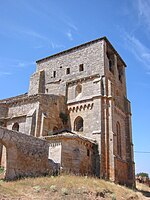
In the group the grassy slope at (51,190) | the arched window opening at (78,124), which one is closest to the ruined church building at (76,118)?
the arched window opening at (78,124)

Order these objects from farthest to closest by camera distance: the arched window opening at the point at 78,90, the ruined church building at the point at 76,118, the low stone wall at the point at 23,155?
the arched window opening at the point at 78,90 → the ruined church building at the point at 76,118 → the low stone wall at the point at 23,155

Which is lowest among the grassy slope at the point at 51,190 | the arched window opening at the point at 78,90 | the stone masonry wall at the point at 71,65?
the grassy slope at the point at 51,190

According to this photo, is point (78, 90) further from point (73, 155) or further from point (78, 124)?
point (73, 155)

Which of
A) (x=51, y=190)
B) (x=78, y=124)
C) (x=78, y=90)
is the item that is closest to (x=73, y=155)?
(x=78, y=124)

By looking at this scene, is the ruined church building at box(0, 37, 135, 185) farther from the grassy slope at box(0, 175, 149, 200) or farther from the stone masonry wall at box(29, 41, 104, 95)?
the grassy slope at box(0, 175, 149, 200)

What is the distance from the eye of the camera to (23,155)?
14.5 m

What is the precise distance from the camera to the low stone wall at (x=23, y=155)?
13688 millimetres

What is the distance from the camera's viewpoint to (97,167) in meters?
21.1

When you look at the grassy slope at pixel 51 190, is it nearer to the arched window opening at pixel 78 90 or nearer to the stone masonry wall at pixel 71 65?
the arched window opening at pixel 78 90

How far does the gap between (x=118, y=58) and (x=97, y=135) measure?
489 inches

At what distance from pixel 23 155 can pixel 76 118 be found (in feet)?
35.6

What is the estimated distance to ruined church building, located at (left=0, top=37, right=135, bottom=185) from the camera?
1770cm

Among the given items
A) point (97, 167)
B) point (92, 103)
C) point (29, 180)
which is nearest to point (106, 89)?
point (92, 103)

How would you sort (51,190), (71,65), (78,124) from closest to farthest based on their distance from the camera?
(51,190)
(78,124)
(71,65)
